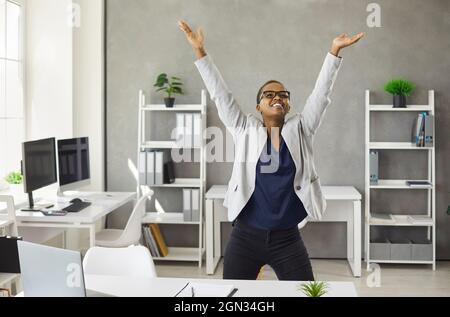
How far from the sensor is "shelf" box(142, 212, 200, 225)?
5188 millimetres

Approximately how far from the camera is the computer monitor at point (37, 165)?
410cm

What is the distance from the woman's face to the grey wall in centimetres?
250

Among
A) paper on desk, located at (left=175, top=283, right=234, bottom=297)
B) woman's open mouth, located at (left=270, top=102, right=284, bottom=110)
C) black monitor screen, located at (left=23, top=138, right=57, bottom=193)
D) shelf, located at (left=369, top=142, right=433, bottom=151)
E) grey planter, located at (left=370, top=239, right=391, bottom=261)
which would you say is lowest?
grey planter, located at (left=370, top=239, right=391, bottom=261)

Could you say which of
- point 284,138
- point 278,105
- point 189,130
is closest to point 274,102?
point 278,105

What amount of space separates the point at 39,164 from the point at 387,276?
2954mm

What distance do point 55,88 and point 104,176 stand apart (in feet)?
3.09

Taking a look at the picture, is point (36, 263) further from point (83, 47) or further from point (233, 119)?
point (83, 47)

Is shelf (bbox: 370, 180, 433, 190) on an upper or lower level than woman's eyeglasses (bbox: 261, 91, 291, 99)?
lower

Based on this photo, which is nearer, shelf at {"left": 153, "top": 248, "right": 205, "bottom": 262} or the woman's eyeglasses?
the woman's eyeglasses

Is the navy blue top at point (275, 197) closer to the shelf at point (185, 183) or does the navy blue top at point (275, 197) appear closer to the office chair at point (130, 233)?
the office chair at point (130, 233)

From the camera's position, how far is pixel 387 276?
4.93 metres

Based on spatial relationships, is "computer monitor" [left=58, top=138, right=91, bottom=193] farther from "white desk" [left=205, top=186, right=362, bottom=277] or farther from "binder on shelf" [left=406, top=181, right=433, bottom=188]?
"binder on shelf" [left=406, top=181, right=433, bottom=188]

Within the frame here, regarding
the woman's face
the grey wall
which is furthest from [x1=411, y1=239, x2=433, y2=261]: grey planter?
the woman's face

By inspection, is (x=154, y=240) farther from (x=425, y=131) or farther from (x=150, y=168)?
(x=425, y=131)
